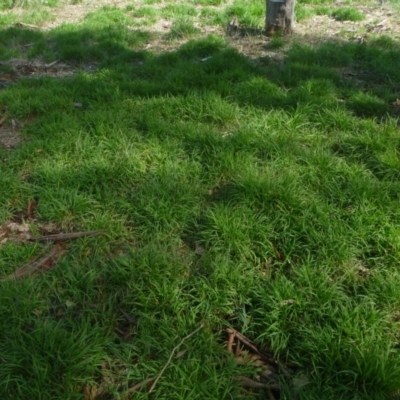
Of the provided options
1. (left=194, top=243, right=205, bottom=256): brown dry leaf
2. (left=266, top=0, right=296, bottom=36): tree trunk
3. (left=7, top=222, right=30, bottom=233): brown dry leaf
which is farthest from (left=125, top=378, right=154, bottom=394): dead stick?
(left=266, top=0, right=296, bottom=36): tree trunk

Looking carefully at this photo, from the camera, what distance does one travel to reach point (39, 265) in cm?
298

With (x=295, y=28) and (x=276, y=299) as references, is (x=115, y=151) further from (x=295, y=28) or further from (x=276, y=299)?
(x=295, y=28)

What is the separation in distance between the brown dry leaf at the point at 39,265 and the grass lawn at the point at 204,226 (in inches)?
1.4

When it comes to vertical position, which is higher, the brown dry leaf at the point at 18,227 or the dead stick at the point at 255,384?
the brown dry leaf at the point at 18,227

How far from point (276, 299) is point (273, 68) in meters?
3.51

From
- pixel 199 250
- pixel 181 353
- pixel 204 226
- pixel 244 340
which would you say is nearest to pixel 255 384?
pixel 244 340

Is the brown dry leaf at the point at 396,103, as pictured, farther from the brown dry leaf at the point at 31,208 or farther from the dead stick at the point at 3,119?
the dead stick at the point at 3,119

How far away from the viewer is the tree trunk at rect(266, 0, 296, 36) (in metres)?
6.40

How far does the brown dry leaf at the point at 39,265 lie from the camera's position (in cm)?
291

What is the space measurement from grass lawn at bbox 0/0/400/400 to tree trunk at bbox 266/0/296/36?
102 cm

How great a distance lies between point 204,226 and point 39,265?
108 cm

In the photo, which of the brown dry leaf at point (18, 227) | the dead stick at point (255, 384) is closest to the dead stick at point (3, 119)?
the brown dry leaf at point (18, 227)

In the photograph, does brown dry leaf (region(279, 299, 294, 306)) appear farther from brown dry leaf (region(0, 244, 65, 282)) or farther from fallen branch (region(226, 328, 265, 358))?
brown dry leaf (region(0, 244, 65, 282))

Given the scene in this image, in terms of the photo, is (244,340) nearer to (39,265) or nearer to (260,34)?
(39,265)
